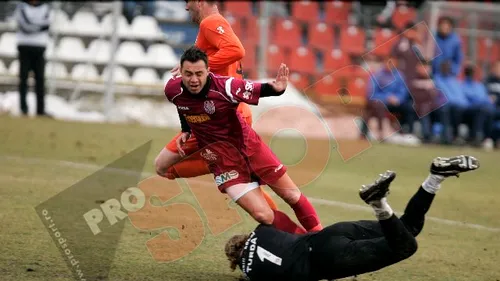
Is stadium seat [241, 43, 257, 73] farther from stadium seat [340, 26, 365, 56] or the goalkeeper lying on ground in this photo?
the goalkeeper lying on ground

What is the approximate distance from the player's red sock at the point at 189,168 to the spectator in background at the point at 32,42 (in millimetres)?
10429

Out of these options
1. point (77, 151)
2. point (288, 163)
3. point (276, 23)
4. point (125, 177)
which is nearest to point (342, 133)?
point (276, 23)

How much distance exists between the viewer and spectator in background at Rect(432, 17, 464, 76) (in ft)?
59.1

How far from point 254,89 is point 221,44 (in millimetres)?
1286

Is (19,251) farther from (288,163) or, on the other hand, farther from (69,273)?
(288,163)

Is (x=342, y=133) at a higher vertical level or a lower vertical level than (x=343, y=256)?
lower

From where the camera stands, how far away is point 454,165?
589 centimetres

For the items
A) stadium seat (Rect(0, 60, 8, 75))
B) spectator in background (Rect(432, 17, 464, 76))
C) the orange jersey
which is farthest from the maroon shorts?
stadium seat (Rect(0, 60, 8, 75))

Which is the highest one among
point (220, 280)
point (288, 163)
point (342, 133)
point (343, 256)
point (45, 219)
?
point (343, 256)

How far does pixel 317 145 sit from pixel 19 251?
10.7 meters

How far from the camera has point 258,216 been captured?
257 inches

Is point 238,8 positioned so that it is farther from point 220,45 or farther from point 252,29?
point 220,45

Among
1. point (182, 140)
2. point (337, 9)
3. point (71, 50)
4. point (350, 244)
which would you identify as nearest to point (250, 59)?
point (337, 9)

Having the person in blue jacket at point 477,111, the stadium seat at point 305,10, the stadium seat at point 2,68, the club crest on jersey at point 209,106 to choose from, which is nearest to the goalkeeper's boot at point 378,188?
the club crest on jersey at point 209,106
